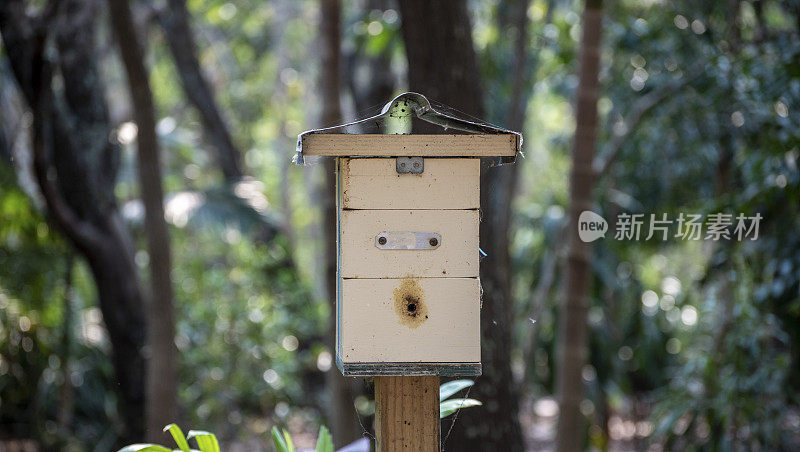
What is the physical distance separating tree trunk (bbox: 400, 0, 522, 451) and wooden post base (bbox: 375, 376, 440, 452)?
1.26 metres

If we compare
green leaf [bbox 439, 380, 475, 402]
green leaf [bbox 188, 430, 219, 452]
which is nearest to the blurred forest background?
green leaf [bbox 439, 380, 475, 402]

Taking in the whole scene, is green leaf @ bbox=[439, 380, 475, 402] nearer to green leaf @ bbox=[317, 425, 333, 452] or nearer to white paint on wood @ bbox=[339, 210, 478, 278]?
green leaf @ bbox=[317, 425, 333, 452]

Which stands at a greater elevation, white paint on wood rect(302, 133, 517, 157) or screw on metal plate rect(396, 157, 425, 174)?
white paint on wood rect(302, 133, 517, 157)

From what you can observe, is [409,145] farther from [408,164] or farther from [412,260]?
[412,260]

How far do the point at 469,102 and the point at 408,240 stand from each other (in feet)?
5.15

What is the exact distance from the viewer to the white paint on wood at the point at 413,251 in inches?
58.1

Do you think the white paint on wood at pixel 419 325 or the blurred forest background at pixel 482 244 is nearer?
the white paint on wood at pixel 419 325

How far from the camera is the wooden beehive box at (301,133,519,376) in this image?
1.47 metres

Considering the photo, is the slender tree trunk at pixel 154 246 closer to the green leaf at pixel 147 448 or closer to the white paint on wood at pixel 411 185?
the green leaf at pixel 147 448

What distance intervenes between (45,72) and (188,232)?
2.38 metres

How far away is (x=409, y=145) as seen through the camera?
1.46 meters

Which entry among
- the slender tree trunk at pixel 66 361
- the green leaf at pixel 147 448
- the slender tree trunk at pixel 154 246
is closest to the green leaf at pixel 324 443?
the green leaf at pixel 147 448

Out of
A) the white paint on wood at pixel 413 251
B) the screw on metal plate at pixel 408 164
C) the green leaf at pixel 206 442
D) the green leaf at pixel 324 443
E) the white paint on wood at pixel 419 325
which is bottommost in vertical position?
the green leaf at pixel 324 443

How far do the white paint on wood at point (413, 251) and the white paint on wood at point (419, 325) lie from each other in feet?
0.06
